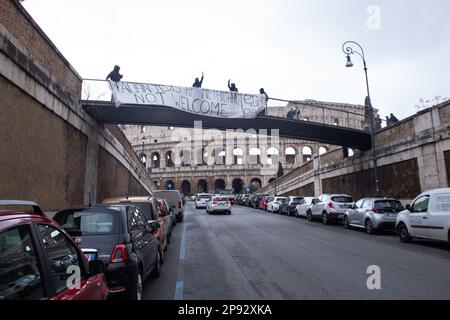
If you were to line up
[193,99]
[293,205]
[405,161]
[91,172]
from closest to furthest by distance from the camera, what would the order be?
[91,172] → [193,99] → [405,161] → [293,205]

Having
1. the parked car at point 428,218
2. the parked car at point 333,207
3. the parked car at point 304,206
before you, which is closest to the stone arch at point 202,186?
the parked car at point 304,206

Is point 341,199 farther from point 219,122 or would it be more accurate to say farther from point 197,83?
point 197,83

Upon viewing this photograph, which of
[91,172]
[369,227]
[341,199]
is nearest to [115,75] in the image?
[91,172]

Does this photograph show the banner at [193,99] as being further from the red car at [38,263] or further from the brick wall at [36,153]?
the red car at [38,263]

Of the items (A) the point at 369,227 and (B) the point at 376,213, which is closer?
(B) the point at 376,213

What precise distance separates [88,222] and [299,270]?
4.37m

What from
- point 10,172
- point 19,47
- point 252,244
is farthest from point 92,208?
point 252,244

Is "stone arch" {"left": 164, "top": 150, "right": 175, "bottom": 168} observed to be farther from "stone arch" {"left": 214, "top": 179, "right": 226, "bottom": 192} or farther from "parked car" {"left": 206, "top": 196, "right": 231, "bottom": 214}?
"parked car" {"left": 206, "top": 196, "right": 231, "bottom": 214}

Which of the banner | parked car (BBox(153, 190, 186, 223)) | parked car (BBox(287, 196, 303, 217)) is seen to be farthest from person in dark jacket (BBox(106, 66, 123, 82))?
parked car (BBox(287, 196, 303, 217))

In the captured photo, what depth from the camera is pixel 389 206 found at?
600 inches

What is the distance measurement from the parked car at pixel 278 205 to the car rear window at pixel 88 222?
24.1 metres

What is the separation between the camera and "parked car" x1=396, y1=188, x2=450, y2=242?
410 inches

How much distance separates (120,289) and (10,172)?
5.85 meters
